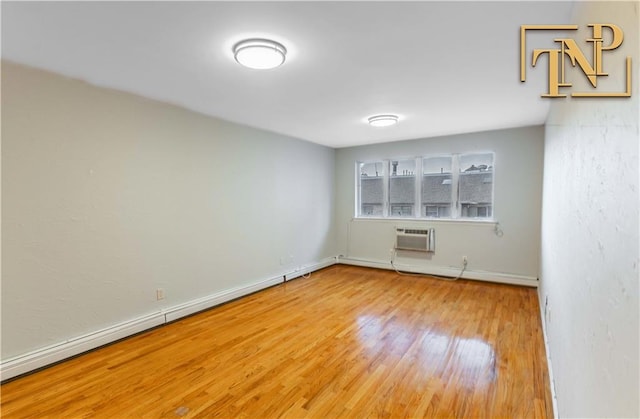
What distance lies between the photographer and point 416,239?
5133 millimetres

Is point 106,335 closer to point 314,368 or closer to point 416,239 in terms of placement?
point 314,368

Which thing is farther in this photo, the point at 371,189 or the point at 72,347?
the point at 371,189

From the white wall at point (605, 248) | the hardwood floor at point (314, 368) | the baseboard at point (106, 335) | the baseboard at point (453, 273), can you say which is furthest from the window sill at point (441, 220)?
the white wall at point (605, 248)

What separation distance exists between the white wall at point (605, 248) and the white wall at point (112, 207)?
332 cm

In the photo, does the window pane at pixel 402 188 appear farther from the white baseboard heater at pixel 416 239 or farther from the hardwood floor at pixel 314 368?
the hardwood floor at pixel 314 368

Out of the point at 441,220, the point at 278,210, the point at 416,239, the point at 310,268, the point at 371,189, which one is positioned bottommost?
the point at 310,268

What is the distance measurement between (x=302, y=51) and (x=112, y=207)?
220 centimetres

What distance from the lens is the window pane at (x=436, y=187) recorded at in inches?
197

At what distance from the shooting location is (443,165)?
16.5 ft

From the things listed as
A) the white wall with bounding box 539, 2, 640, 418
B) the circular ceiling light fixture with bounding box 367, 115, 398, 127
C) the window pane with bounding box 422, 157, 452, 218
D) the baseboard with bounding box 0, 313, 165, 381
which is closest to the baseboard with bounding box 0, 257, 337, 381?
the baseboard with bounding box 0, 313, 165, 381

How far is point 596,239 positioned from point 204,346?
2793 millimetres

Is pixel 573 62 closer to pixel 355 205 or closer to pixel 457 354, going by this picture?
pixel 457 354

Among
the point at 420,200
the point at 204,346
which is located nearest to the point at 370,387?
the point at 204,346

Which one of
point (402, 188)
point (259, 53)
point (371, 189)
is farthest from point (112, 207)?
point (402, 188)
